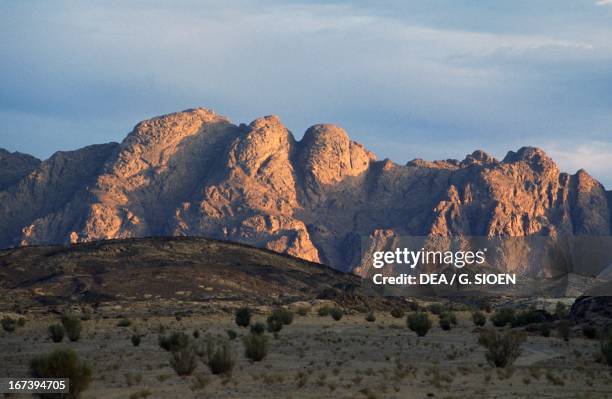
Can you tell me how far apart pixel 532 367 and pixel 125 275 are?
294 feet

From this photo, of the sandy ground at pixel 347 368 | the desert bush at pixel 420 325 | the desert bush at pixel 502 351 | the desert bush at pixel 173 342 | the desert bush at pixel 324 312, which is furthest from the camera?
the desert bush at pixel 324 312

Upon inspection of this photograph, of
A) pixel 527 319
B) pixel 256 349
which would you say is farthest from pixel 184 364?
pixel 527 319

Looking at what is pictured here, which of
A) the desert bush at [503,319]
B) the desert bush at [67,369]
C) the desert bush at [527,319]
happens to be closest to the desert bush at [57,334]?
the desert bush at [67,369]

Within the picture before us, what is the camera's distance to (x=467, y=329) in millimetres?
67625

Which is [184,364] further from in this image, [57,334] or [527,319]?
[527,319]

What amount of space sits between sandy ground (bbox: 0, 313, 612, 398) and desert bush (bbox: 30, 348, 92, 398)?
5.51ft

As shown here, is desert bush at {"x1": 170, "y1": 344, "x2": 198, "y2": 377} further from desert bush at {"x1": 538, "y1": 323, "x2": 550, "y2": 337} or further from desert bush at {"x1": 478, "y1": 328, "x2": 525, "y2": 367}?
desert bush at {"x1": 538, "y1": 323, "x2": 550, "y2": 337}

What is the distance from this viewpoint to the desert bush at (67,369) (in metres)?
30.0

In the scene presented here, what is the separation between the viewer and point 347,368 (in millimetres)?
40875

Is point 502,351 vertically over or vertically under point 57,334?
under

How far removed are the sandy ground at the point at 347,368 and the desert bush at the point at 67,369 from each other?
5.51ft

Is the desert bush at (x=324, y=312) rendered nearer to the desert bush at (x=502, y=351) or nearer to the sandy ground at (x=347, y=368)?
the sandy ground at (x=347, y=368)

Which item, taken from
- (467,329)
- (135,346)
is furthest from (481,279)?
(135,346)

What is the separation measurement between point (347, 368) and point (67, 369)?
1422 centimetres
